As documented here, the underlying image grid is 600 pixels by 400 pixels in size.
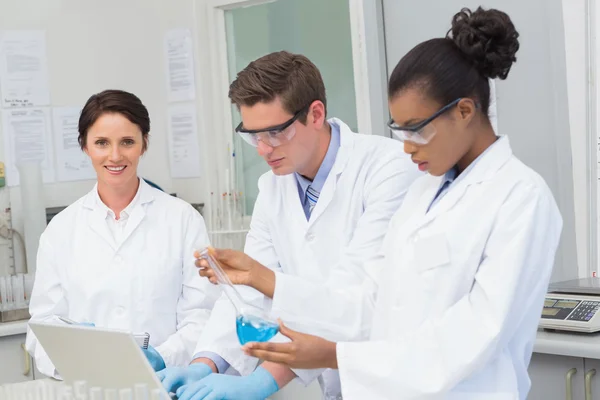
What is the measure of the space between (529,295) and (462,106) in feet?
1.21

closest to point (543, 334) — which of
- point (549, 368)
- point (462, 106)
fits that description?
point (549, 368)

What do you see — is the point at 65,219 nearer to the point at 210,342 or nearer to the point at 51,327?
the point at 210,342

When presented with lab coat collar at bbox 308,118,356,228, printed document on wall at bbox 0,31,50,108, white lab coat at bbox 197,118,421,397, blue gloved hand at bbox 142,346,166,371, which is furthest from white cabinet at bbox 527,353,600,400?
printed document on wall at bbox 0,31,50,108

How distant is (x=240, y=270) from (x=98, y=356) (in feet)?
1.12

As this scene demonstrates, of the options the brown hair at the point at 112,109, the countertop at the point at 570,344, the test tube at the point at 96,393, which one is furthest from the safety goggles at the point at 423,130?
the brown hair at the point at 112,109

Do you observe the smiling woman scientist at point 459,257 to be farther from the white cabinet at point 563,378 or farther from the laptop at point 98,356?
the white cabinet at point 563,378

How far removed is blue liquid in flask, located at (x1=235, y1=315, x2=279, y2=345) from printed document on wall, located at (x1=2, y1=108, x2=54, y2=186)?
254cm

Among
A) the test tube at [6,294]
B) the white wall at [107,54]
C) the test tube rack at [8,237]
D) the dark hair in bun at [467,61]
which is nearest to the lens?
the dark hair in bun at [467,61]

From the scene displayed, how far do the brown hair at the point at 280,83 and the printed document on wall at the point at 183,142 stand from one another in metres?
2.30

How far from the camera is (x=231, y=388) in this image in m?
1.81

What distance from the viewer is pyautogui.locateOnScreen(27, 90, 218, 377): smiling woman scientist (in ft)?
8.06

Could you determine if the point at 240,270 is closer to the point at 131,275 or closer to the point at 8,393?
the point at 8,393

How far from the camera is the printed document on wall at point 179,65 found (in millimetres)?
4281

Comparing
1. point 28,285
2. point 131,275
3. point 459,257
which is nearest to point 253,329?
point 459,257
